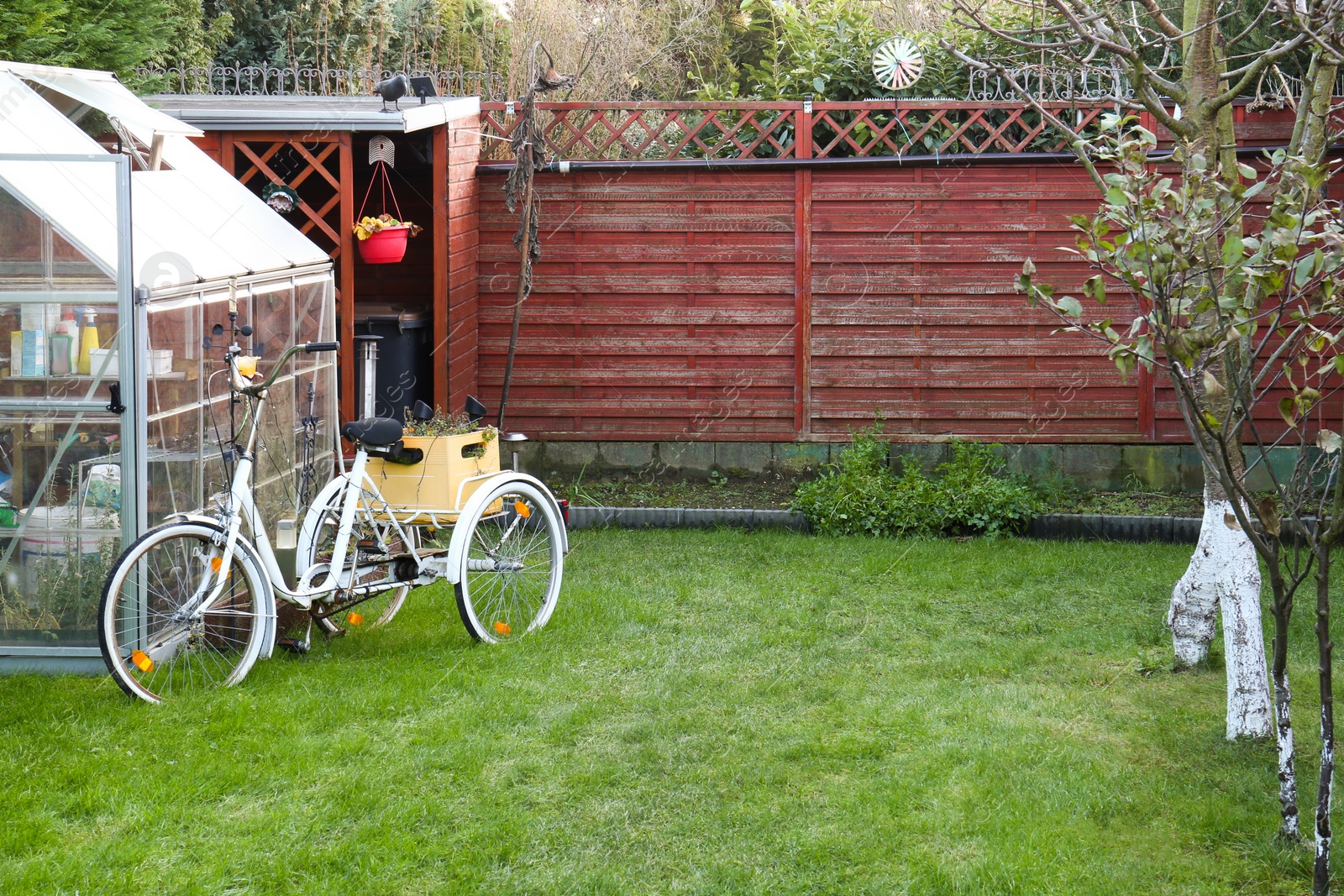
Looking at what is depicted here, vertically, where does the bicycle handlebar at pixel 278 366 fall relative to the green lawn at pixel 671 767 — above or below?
above

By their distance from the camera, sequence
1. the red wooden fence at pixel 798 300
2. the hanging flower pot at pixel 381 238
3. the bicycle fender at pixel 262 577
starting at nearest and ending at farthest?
1. the bicycle fender at pixel 262 577
2. the hanging flower pot at pixel 381 238
3. the red wooden fence at pixel 798 300

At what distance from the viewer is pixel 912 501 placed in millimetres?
8109

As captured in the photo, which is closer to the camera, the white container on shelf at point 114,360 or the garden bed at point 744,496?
the white container on shelf at point 114,360

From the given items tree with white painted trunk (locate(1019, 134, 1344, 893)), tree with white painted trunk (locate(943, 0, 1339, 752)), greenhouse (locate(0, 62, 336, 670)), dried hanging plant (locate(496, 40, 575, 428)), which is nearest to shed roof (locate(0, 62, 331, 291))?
greenhouse (locate(0, 62, 336, 670))

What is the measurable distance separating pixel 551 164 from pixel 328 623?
14.2ft

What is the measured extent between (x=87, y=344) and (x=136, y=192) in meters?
0.74

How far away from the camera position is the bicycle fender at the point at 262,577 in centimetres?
480

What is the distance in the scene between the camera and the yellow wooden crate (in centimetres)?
566

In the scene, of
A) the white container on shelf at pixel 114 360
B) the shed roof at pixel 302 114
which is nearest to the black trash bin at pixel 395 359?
the shed roof at pixel 302 114

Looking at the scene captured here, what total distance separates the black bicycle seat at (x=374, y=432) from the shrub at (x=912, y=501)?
342cm

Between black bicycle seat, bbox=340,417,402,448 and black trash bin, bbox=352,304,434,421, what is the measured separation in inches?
120

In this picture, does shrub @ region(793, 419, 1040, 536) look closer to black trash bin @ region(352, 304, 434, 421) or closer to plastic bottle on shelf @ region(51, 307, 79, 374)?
black trash bin @ region(352, 304, 434, 421)

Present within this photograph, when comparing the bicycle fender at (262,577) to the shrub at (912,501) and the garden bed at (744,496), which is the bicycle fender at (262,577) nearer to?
the garden bed at (744,496)

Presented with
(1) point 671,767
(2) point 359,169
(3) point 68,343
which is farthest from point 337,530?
(2) point 359,169
